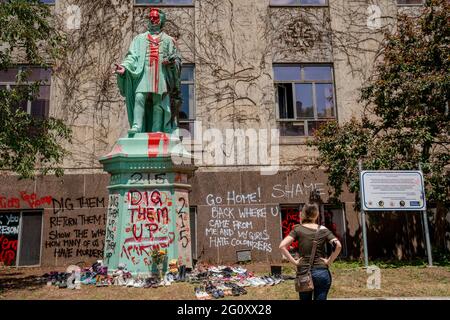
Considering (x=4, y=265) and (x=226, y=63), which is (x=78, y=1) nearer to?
(x=226, y=63)

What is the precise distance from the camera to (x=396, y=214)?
47.1ft

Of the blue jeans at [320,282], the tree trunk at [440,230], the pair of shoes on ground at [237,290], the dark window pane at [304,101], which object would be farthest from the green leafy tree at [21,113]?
the tree trunk at [440,230]

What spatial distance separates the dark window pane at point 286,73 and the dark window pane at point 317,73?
0.98ft

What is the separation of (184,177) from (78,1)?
9.85 metres

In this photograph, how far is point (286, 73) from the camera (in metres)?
15.6

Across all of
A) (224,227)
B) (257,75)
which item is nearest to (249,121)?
(257,75)

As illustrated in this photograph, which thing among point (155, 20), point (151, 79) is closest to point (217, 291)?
point (151, 79)

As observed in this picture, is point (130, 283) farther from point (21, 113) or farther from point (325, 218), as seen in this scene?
point (325, 218)

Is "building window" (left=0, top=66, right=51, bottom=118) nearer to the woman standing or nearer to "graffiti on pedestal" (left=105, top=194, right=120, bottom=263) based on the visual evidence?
"graffiti on pedestal" (left=105, top=194, right=120, bottom=263)

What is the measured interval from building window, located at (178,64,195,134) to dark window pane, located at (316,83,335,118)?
4.56 meters

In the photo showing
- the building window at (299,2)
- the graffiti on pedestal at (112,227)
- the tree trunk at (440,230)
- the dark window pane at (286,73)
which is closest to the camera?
the graffiti on pedestal at (112,227)

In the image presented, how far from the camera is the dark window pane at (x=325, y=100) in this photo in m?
15.4

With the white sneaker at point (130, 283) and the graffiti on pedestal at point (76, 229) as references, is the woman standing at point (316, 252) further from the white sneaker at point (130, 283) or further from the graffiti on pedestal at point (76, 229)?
the graffiti on pedestal at point (76, 229)

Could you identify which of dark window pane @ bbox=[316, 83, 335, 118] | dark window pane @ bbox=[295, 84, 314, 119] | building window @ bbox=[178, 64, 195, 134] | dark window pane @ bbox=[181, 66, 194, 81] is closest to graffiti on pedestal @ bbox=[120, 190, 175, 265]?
building window @ bbox=[178, 64, 195, 134]
